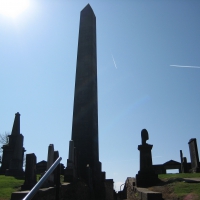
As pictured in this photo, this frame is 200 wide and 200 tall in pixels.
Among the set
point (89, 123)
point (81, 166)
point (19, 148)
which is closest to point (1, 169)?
point (19, 148)

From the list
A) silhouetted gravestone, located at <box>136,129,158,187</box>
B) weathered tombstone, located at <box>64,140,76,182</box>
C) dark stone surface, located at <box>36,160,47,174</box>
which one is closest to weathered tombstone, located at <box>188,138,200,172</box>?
silhouetted gravestone, located at <box>136,129,158,187</box>

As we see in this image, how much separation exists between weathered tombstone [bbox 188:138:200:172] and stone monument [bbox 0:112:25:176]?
428 inches

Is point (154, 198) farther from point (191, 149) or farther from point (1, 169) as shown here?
point (1, 169)

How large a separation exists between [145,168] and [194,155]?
5.95 meters

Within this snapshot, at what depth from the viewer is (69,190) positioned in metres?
9.27

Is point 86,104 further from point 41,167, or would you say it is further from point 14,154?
point 41,167

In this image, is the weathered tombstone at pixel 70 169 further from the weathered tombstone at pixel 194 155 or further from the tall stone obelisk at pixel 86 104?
the weathered tombstone at pixel 194 155

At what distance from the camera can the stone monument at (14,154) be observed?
14922mm

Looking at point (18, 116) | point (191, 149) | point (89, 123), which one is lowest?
point (191, 149)

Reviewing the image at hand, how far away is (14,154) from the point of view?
15.6 m

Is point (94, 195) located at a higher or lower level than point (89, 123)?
lower

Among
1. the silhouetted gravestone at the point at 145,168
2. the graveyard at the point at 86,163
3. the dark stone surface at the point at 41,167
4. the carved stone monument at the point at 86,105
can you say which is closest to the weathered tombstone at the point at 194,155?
the graveyard at the point at 86,163

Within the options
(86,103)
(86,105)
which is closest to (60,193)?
(86,105)

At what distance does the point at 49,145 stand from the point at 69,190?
2425 mm
